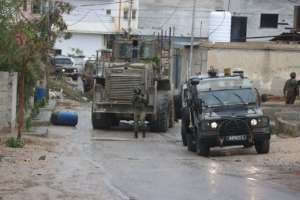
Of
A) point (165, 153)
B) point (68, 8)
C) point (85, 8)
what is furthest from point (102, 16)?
point (165, 153)

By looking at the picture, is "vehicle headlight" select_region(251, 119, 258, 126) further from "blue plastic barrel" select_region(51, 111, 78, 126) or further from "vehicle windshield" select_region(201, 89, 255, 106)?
"blue plastic barrel" select_region(51, 111, 78, 126)

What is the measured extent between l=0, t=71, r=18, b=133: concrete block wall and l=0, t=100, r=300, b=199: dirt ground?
469 millimetres

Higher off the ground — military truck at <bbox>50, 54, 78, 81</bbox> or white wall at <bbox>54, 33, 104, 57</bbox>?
white wall at <bbox>54, 33, 104, 57</bbox>

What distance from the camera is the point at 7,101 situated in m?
16.6

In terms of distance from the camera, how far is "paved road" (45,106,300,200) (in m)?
9.25

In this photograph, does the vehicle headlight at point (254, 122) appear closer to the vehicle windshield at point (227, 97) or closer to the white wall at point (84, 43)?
the vehicle windshield at point (227, 97)

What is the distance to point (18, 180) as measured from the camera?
9852mm

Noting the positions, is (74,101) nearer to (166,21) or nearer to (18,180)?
(18,180)

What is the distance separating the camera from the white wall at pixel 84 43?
6150cm

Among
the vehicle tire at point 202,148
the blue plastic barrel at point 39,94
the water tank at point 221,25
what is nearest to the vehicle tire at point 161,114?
the vehicle tire at point 202,148

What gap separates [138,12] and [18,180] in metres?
57.8

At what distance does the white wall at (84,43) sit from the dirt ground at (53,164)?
45.2 m

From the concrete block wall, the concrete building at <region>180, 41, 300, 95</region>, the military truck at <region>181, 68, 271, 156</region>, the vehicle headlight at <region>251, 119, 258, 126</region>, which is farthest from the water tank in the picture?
the vehicle headlight at <region>251, 119, 258, 126</region>

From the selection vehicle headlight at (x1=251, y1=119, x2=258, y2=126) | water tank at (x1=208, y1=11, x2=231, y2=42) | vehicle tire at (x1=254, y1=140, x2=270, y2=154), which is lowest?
vehicle tire at (x1=254, y1=140, x2=270, y2=154)
